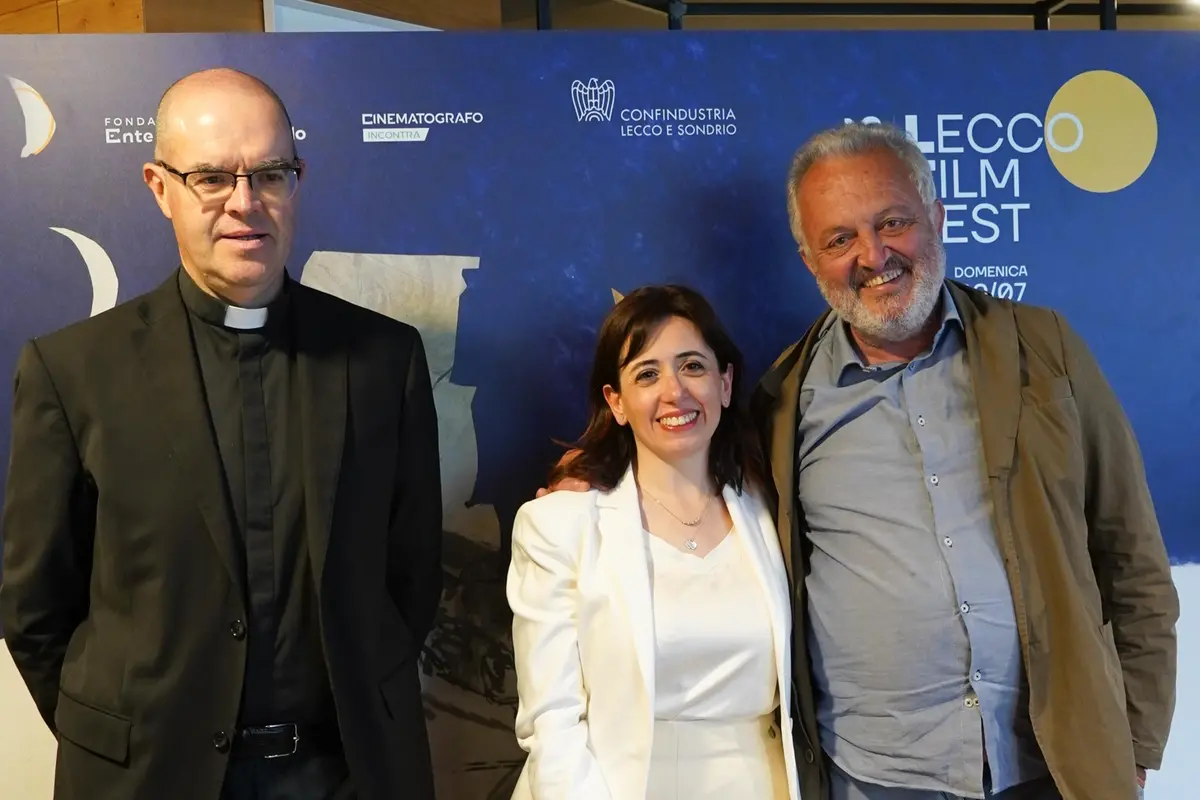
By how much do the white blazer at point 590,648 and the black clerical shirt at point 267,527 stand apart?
0.40 meters

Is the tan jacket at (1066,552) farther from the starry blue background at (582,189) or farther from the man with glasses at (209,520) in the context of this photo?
the man with glasses at (209,520)

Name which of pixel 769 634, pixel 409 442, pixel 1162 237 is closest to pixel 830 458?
pixel 769 634

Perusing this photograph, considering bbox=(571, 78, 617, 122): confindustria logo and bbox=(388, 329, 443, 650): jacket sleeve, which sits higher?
bbox=(571, 78, 617, 122): confindustria logo

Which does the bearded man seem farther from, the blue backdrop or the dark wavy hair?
the blue backdrop

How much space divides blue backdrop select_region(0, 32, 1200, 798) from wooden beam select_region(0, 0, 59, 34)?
3.83 ft

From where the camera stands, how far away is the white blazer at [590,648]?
6.27ft

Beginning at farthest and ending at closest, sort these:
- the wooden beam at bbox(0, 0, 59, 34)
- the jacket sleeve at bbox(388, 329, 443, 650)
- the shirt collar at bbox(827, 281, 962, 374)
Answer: the wooden beam at bbox(0, 0, 59, 34), the shirt collar at bbox(827, 281, 962, 374), the jacket sleeve at bbox(388, 329, 443, 650)

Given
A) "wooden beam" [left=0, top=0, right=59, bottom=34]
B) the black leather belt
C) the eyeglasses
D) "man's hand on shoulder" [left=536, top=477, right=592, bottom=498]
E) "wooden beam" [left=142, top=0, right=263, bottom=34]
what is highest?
"wooden beam" [left=0, top=0, right=59, bottom=34]

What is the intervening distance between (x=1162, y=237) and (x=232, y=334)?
2.31m

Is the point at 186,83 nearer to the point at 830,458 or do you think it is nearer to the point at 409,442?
the point at 409,442

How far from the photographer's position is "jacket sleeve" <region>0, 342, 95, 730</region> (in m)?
1.79

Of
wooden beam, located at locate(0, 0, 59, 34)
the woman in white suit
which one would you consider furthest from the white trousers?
wooden beam, located at locate(0, 0, 59, 34)

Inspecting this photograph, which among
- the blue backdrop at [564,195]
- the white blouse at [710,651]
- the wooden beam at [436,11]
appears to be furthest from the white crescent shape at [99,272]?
the white blouse at [710,651]

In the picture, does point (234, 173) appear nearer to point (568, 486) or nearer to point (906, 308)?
point (568, 486)
